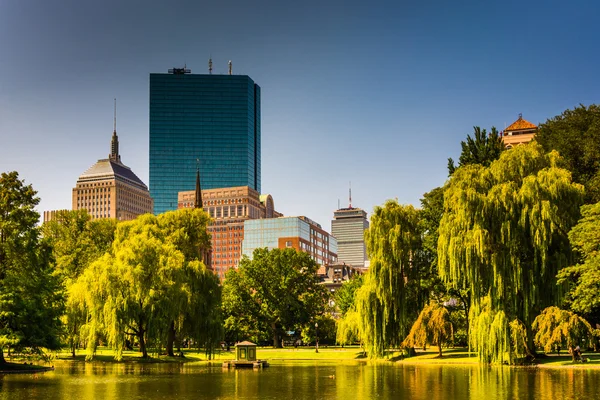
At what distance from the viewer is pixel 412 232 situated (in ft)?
216

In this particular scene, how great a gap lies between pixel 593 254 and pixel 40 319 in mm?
36733

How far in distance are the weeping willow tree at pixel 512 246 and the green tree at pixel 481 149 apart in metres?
17.6

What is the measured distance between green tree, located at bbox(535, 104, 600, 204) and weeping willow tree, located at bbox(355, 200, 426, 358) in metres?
14.3

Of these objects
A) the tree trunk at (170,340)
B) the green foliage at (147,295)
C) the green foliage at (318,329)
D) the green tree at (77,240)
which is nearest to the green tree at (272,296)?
the green foliage at (318,329)

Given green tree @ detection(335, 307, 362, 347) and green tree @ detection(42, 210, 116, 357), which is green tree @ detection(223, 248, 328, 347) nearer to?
green tree @ detection(42, 210, 116, 357)

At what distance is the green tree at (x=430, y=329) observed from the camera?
195 ft

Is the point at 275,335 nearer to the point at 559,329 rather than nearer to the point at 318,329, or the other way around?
the point at 318,329

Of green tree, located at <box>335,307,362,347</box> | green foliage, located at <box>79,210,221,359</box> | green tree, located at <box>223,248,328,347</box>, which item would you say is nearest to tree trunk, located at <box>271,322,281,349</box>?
green tree, located at <box>223,248,328,347</box>

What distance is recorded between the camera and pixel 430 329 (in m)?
59.6

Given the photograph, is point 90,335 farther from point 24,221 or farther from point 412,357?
point 412,357

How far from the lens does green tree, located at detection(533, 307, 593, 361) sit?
48219mm

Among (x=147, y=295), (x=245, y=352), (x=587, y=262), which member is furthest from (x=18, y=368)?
(x=587, y=262)

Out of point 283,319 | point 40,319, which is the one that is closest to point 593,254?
point 40,319

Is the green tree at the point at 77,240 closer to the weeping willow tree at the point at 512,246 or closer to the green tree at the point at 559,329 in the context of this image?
the weeping willow tree at the point at 512,246
